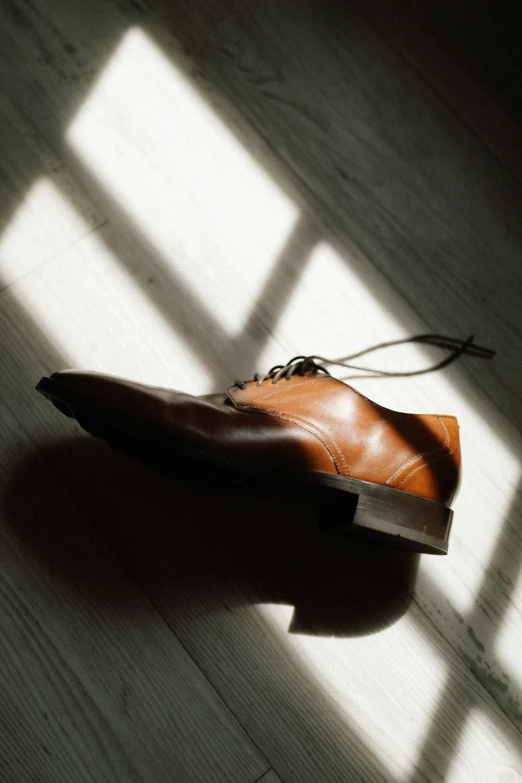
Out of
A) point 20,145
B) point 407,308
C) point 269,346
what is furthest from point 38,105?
point 407,308

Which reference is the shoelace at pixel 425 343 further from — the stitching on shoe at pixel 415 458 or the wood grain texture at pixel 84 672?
the wood grain texture at pixel 84 672

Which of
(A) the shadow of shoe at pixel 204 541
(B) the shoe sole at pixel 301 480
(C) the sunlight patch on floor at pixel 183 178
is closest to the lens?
(B) the shoe sole at pixel 301 480

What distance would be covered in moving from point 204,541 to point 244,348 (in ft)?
0.97

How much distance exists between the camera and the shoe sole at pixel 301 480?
0.74 metres

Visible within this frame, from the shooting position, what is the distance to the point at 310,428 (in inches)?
30.7

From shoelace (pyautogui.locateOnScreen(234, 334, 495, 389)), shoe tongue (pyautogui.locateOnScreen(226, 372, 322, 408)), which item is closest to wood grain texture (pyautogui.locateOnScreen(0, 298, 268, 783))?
shoe tongue (pyautogui.locateOnScreen(226, 372, 322, 408))

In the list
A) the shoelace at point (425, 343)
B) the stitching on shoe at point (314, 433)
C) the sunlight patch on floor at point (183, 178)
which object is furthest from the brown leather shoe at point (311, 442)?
the sunlight patch on floor at point (183, 178)

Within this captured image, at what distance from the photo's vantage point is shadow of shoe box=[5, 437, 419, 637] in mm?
849

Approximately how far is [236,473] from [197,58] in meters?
0.74

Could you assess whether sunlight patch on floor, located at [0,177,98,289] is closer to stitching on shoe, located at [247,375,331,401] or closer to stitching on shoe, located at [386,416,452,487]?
stitching on shoe, located at [247,375,331,401]

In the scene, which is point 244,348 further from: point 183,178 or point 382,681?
point 382,681

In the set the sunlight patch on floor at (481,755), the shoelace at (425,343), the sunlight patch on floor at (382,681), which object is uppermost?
the shoelace at (425,343)

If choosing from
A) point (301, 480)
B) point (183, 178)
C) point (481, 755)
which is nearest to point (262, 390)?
point (301, 480)

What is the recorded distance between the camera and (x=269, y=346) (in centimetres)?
94
